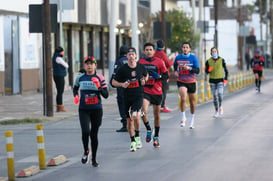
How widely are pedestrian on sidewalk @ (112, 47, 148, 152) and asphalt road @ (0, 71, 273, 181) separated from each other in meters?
0.49

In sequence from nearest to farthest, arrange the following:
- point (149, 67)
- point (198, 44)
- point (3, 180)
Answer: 1. point (3, 180)
2. point (149, 67)
3. point (198, 44)

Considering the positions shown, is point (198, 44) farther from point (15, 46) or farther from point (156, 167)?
point (156, 167)

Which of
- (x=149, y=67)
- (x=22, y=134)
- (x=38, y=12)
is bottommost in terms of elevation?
(x=22, y=134)

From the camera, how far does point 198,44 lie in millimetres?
63625

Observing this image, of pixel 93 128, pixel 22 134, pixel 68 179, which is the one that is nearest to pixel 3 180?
pixel 68 179

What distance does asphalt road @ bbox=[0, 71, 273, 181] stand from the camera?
39.4 ft

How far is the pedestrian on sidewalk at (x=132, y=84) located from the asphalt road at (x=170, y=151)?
488mm

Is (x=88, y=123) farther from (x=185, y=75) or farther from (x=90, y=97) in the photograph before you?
(x=185, y=75)

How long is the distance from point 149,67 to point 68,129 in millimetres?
4333

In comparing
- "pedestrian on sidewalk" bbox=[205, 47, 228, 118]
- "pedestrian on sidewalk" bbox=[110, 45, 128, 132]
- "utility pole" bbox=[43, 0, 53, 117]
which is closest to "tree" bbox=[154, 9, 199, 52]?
"pedestrian on sidewalk" bbox=[205, 47, 228, 118]

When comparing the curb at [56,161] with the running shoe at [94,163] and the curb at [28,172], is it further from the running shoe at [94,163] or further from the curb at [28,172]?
the curb at [28,172]

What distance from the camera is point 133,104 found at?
1511cm

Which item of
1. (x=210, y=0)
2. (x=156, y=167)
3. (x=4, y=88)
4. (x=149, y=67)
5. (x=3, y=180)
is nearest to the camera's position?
(x=3, y=180)

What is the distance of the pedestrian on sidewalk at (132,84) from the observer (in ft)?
48.8
